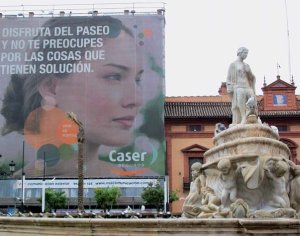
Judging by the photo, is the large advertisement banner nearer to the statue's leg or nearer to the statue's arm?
the statue's arm

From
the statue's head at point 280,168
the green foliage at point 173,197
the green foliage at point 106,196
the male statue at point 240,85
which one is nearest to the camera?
the statue's head at point 280,168

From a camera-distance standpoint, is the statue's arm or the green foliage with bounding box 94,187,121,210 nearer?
the statue's arm

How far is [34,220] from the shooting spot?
9.92m

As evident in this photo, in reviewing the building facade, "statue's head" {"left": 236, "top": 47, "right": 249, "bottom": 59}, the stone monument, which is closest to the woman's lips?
the building facade

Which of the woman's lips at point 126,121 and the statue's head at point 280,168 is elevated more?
the woman's lips at point 126,121

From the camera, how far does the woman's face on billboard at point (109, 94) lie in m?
42.3

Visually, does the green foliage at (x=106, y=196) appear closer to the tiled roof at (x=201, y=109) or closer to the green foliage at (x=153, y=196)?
the green foliage at (x=153, y=196)

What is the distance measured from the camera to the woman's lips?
42281 mm

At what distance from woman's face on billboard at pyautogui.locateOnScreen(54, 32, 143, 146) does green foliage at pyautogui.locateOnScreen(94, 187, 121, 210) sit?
470 centimetres

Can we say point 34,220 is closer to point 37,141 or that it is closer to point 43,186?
point 43,186

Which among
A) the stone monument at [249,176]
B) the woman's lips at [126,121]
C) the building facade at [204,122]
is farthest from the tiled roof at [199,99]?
the stone monument at [249,176]

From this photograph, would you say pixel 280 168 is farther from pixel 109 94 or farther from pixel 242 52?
pixel 109 94

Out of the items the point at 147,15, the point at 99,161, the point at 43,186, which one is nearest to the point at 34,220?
the point at 43,186

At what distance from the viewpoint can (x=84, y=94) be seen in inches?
1704
